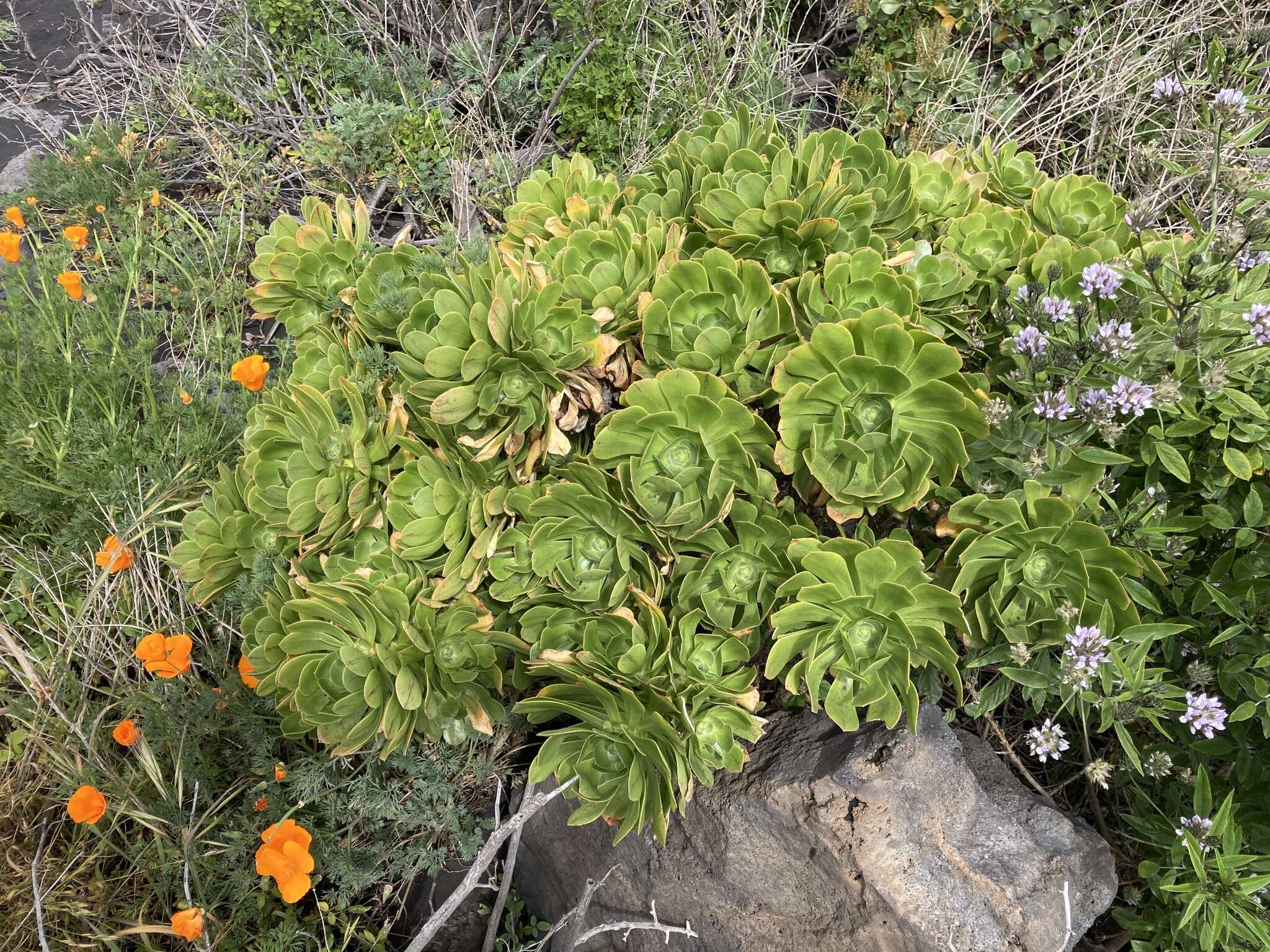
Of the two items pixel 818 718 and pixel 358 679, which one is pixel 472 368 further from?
pixel 818 718

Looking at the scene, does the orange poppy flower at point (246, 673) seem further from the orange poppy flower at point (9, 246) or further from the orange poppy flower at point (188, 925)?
Result: the orange poppy flower at point (9, 246)

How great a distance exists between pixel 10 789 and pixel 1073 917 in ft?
9.29

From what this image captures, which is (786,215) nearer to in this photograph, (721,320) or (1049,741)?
A: (721,320)

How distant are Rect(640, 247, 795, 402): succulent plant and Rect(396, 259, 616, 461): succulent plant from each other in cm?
14

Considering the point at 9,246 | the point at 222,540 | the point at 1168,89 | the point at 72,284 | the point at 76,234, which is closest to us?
the point at 1168,89

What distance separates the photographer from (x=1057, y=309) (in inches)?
60.0

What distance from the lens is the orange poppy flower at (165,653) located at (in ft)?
6.97

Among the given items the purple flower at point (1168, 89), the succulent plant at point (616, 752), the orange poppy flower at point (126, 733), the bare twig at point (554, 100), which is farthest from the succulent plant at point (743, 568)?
the bare twig at point (554, 100)

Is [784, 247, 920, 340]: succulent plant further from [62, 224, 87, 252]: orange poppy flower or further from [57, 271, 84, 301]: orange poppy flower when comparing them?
[62, 224, 87, 252]: orange poppy flower

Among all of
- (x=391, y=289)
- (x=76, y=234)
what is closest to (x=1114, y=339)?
(x=391, y=289)

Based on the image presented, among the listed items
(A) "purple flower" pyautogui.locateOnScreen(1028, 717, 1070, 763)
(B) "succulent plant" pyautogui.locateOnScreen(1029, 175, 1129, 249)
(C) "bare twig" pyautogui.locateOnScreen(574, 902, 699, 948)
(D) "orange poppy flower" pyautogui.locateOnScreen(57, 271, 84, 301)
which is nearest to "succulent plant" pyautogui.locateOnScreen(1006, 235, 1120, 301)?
(B) "succulent plant" pyautogui.locateOnScreen(1029, 175, 1129, 249)

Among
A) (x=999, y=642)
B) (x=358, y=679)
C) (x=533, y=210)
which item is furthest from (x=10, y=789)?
(x=999, y=642)

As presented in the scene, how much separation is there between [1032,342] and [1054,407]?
0.44 ft

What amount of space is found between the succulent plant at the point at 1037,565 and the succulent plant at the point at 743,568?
0.32 m
